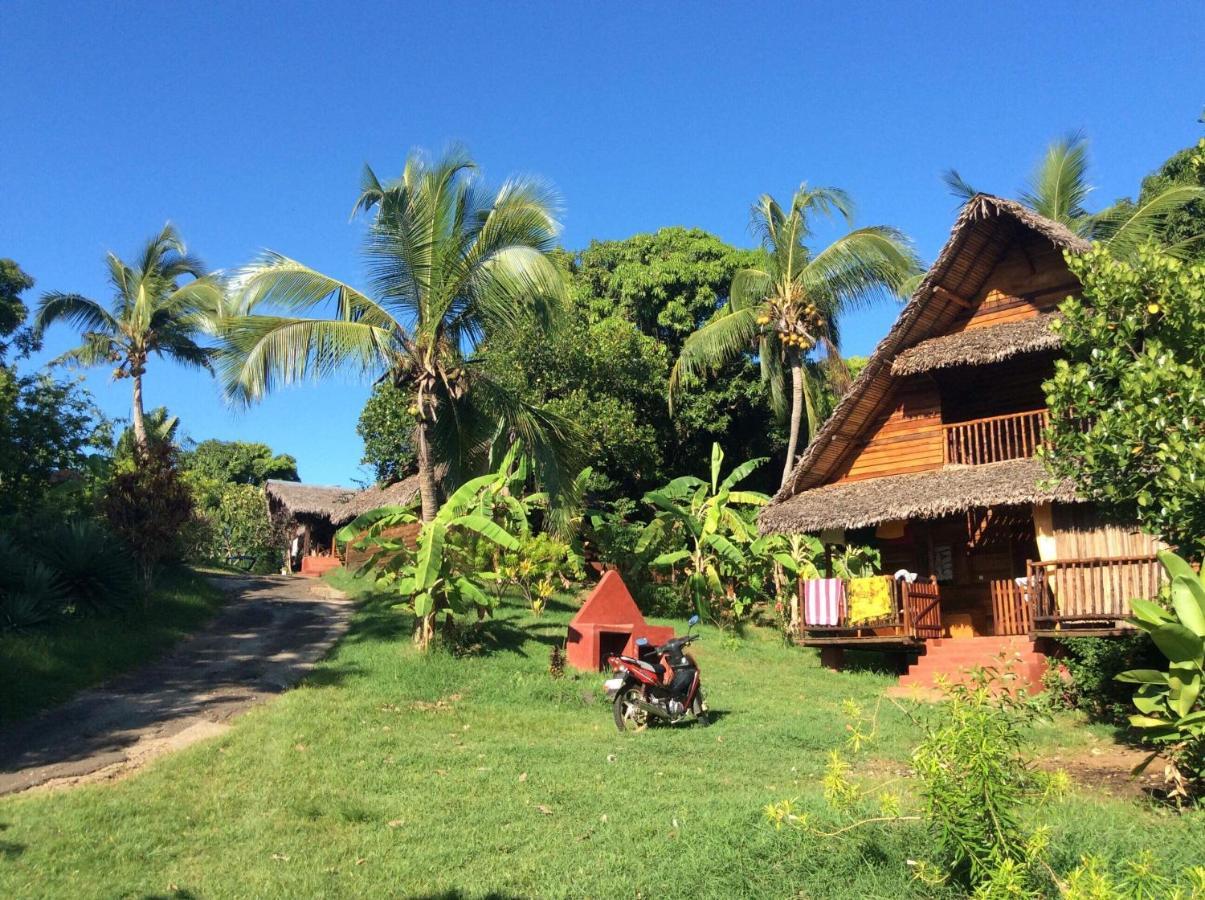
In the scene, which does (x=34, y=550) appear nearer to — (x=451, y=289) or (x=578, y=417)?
(x=451, y=289)

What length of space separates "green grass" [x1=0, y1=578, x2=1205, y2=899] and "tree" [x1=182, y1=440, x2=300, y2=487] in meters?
37.2

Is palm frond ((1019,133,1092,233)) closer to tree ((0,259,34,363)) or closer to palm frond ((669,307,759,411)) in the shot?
palm frond ((669,307,759,411))

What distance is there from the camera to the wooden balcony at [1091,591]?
11.9 metres

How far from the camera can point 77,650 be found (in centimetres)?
1198

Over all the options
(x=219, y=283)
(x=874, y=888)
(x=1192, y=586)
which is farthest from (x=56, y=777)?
(x=219, y=283)

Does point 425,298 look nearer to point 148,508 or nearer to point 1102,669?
point 148,508

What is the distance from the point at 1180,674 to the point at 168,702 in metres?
9.70

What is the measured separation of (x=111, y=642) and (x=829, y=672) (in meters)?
10.1

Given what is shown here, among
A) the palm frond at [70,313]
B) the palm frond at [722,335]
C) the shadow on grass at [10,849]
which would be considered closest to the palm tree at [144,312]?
the palm frond at [70,313]

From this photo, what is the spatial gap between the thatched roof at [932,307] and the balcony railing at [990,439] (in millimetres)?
1414

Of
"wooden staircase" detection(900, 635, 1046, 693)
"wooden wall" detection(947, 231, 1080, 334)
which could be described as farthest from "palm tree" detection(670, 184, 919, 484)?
"wooden staircase" detection(900, 635, 1046, 693)

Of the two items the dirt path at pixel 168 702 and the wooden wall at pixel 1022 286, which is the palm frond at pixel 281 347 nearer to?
the dirt path at pixel 168 702

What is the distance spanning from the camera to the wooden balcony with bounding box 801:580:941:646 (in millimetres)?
14422

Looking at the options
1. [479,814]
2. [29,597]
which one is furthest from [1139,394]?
[29,597]
